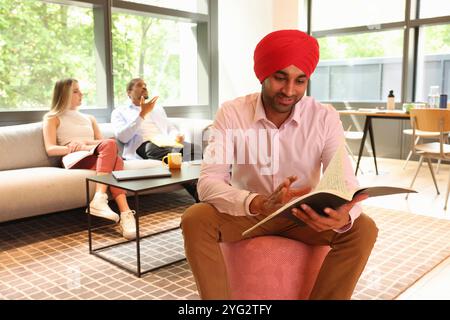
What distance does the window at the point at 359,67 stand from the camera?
5746 millimetres

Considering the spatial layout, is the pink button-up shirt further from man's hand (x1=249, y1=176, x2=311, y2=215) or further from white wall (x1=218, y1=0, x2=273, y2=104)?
white wall (x1=218, y1=0, x2=273, y2=104)

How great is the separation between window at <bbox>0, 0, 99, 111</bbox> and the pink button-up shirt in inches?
113

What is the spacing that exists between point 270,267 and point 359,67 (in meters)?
5.25

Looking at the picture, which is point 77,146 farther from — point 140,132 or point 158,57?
point 158,57

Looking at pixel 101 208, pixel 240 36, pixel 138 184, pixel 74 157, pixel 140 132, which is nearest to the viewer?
pixel 138 184

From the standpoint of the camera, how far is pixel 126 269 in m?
2.27

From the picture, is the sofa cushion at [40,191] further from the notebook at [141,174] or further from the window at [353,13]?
the window at [353,13]

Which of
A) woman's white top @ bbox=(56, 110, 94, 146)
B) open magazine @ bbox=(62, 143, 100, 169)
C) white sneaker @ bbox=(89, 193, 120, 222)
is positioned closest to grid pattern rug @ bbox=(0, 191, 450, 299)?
white sneaker @ bbox=(89, 193, 120, 222)

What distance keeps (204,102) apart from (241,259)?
4.08 metres

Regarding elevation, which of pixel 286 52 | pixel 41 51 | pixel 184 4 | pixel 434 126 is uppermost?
pixel 184 4

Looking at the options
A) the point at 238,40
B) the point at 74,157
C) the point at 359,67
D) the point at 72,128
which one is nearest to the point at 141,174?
the point at 74,157

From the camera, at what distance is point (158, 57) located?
16.3 feet

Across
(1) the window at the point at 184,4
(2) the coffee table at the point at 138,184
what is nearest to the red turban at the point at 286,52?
(2) the coffee table at the point at 138,184

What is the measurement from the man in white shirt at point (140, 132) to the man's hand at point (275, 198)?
7.64 feet
